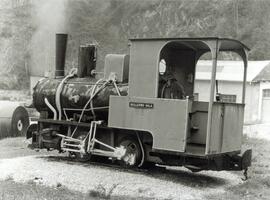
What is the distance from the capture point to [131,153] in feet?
36.6

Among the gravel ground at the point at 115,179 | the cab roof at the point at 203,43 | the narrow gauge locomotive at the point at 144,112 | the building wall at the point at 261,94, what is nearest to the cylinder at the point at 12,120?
the narrow gauge locomotive at the point at 144,112

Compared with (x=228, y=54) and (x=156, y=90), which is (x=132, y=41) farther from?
(x=228, y=54)

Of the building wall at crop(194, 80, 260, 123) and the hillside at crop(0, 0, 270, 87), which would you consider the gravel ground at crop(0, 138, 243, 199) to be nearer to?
the building wall at crop(194, 80, 260, 123)

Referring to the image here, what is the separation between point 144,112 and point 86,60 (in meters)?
3.09

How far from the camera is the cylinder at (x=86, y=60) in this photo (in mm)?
12734

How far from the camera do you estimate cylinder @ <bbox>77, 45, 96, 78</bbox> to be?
1273cm

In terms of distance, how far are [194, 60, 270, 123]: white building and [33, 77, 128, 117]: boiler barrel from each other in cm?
1750

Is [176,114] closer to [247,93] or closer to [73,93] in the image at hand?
[73,93]

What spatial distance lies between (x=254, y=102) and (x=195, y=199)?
2118 cm

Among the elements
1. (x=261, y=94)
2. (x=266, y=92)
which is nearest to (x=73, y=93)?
(x=261, y=94)

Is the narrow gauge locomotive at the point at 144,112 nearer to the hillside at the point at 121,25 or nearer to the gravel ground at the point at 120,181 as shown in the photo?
the gravel ground at the point at 120,181

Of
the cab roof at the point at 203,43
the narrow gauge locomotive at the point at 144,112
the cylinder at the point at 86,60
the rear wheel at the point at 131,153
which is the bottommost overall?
the rear wheel at the point at 131,153

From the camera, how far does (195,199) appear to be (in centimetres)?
885

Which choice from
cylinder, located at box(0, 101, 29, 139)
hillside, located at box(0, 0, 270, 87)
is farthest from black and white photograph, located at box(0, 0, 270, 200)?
hillside, located at box(0, 0, 270, 87)
